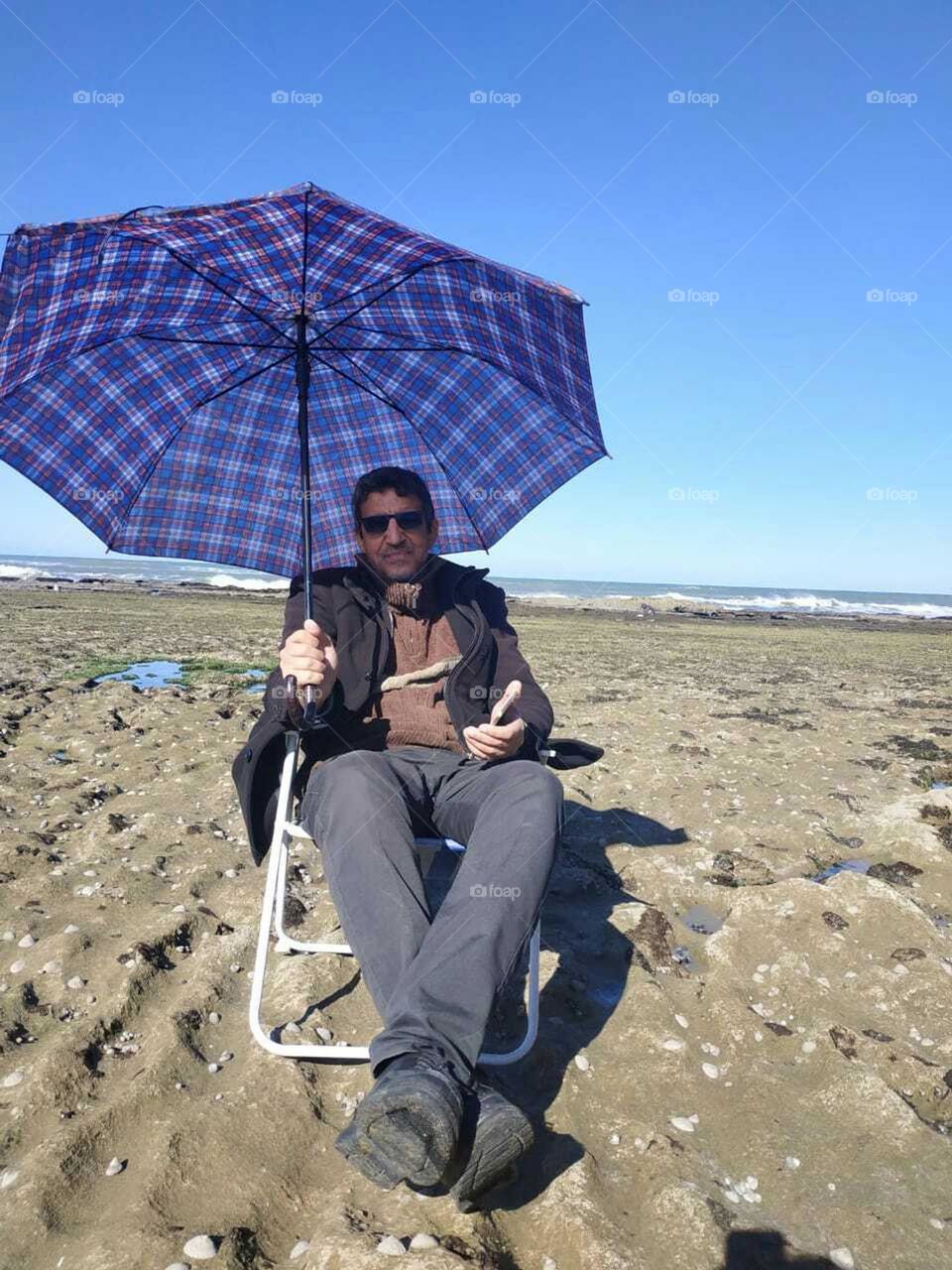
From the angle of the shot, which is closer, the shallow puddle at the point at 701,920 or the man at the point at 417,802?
the man at the point at 417,802

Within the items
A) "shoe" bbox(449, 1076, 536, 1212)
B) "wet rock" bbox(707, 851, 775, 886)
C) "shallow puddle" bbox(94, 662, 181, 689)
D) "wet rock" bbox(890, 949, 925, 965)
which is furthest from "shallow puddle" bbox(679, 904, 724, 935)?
"shallow puddle" bbox(94, 662, 181, 689)

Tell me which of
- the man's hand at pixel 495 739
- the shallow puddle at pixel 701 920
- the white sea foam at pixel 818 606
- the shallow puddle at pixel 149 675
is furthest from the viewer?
the white sea foam at pixel 818 606

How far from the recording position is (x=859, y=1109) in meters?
2.57

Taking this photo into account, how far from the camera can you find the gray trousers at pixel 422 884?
2.18 metres

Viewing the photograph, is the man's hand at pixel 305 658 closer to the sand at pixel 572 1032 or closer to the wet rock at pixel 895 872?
the sand at pixel 572 1032

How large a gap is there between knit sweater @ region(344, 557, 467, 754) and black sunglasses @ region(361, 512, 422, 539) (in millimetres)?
194

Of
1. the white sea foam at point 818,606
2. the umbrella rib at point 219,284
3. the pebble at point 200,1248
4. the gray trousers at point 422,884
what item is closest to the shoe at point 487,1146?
the gray trousers at point 422,884

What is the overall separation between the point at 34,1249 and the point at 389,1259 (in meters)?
0.86

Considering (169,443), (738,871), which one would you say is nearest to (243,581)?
(169,443)

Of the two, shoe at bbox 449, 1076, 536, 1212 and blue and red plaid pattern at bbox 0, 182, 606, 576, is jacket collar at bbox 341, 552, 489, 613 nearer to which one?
blue and red plaid pattern at bbox 0, 182, 606, 576

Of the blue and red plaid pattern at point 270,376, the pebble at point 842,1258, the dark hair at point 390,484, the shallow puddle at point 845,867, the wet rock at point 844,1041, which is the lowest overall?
the pebble at point 842,1258

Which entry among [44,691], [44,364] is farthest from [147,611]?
[44,364]

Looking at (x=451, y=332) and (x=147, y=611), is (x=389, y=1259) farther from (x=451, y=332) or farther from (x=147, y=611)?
(x=147, y=611)

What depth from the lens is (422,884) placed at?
266cm
